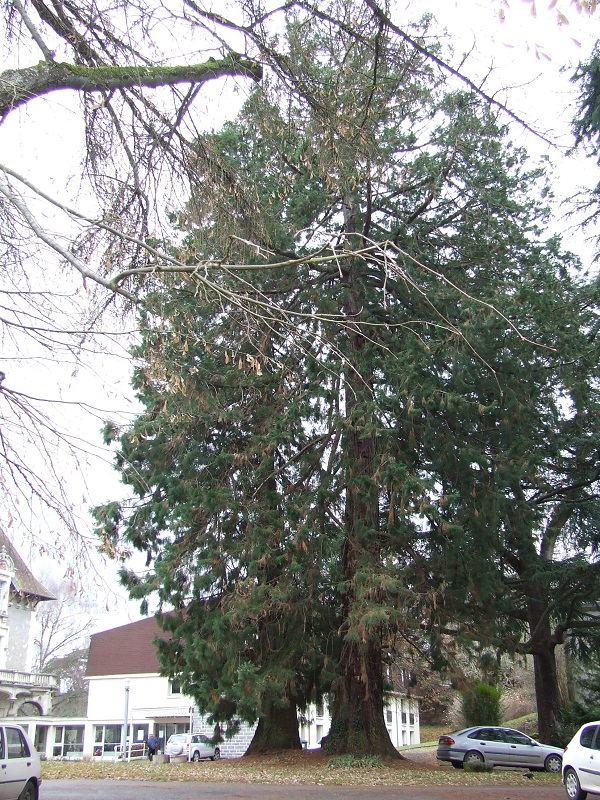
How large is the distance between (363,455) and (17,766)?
9270 millimetres

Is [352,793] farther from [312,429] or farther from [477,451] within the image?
[312,429]

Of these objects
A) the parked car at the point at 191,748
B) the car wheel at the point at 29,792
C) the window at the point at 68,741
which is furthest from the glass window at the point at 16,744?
the window at the point at 68,741

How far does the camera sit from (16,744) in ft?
33.2

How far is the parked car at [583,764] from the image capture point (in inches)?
429

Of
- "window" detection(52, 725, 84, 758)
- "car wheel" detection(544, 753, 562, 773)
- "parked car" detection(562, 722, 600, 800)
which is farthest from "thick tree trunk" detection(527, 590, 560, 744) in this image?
"window" detection(52, 725, 84, 758)

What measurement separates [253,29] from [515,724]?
3934cm

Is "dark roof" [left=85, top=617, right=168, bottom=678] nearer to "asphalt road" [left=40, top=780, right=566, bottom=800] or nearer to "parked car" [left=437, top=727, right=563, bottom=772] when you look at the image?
"parked car" [left=437, top=727, right=563, bottom=772]

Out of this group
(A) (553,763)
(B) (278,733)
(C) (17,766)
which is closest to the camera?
(C) (17,766)

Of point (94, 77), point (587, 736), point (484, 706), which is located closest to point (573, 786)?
point (587, 736)

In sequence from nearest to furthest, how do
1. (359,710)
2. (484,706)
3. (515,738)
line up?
(359,710) < (515,738) < (484,706)

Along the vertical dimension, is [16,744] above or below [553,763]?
above

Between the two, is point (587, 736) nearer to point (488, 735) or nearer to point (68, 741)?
point (488, 735)

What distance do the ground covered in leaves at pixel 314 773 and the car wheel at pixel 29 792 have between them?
487 cm

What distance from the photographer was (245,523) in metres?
15.8
